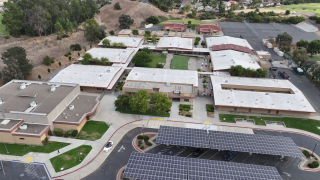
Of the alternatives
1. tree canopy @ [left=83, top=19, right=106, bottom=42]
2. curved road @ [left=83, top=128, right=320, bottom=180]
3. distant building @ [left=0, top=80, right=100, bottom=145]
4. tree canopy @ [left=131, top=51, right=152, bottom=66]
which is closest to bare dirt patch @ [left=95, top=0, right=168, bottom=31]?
tree canopy @ [left=83, top=19, right=106, bottom=42]

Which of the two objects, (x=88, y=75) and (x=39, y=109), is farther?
(x=88, y=75)

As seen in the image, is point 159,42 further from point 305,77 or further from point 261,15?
point 261,15

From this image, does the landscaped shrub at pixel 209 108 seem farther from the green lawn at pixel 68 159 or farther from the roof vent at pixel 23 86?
the roof vent at pixel 23 86

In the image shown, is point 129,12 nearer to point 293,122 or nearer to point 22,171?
point 293,122

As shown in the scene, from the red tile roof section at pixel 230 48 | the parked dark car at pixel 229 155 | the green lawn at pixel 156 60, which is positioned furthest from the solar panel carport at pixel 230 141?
the red tile roof section at pixel 230 48

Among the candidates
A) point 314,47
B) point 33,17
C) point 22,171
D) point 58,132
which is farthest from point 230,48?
point 33,17

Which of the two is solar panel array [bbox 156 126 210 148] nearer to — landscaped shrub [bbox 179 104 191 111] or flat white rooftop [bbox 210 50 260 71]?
landscaped shrub [bbox 179 104 191 111]

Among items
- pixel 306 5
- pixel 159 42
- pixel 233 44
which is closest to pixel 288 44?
pixel 233 44
